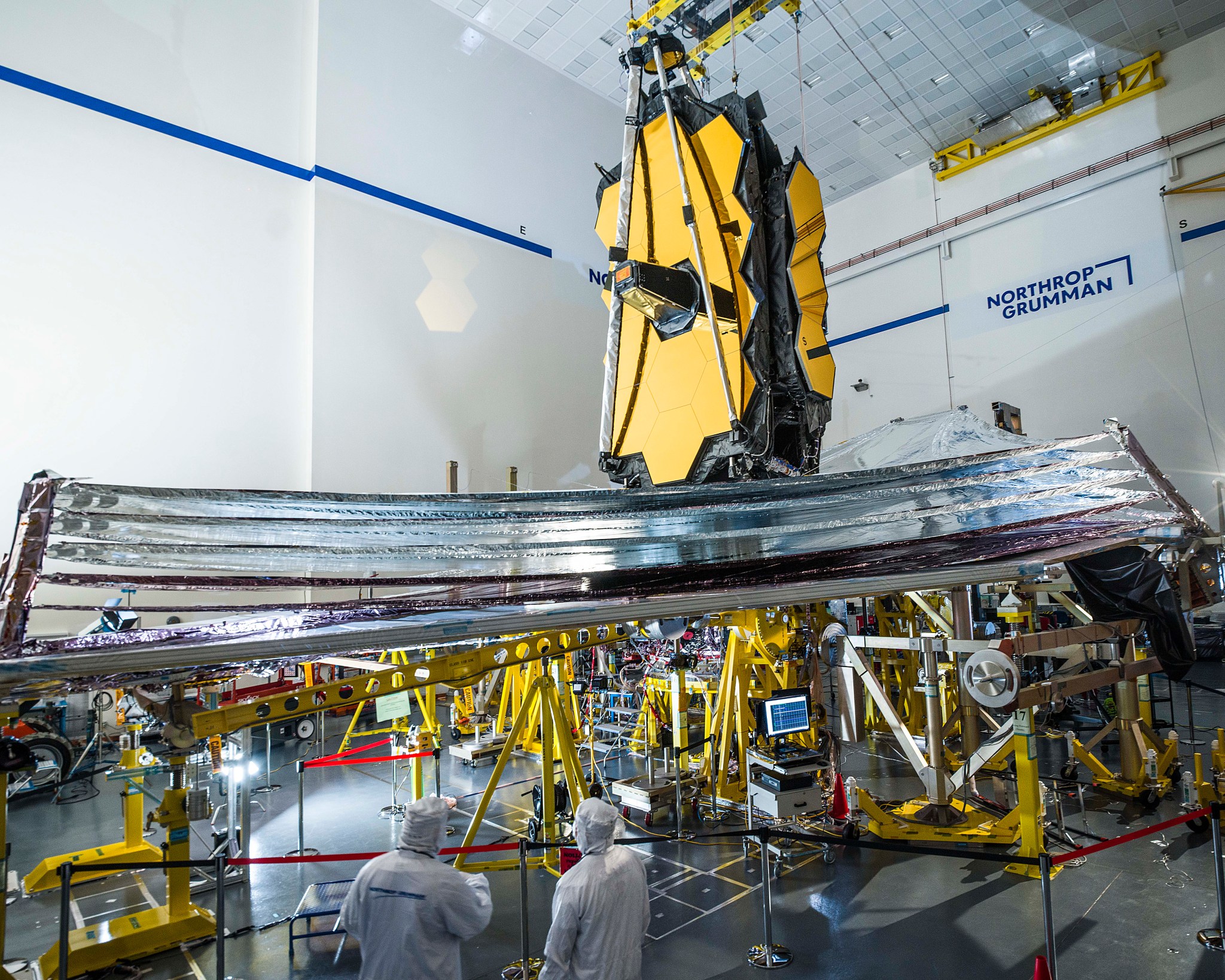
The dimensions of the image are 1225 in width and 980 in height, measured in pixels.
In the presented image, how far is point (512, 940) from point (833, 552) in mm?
3454

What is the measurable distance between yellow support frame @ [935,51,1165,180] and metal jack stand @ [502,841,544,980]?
13.0m

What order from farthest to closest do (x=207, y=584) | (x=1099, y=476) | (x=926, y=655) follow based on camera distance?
1. (x=926, y=655)
2. (x=1099, y=476)
3. (x=207, y=584)

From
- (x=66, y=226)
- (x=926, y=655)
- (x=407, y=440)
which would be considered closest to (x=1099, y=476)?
(x=926, y=655)

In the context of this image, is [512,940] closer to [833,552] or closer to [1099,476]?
[833,552]

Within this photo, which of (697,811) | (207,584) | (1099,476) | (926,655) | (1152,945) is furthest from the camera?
(697,811)

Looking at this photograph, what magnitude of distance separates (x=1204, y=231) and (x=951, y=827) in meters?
9.28

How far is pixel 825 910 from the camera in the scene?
15.6 ft

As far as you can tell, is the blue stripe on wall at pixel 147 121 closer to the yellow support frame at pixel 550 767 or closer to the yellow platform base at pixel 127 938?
the yellow support frame at pixel 550 767

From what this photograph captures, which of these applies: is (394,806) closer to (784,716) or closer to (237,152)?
(784,716)

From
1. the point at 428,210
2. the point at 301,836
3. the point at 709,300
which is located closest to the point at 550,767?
the point at 301,836

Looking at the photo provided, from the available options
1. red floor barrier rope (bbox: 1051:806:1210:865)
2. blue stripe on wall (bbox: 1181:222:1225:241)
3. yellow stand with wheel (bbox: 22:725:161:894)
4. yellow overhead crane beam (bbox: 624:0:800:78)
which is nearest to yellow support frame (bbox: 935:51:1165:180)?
blue stripe on wall (bbox: 1181:222:1225:241)

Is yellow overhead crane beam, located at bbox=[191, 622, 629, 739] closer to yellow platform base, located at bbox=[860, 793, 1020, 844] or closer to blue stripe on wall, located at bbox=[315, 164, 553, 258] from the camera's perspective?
yellow platform base, located at bbox=[860, 793, 1020, 844]

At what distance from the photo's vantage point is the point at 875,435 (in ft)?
22.2

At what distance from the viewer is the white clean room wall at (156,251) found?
5.75 m
